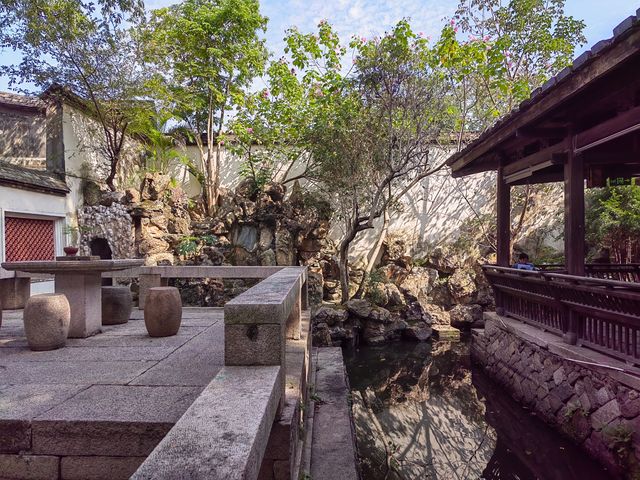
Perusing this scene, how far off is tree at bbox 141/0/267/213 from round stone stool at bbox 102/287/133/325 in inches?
321

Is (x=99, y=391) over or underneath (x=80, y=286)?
underneath

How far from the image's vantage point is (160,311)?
15.7 ft

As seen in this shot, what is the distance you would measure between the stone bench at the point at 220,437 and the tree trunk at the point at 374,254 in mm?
11610

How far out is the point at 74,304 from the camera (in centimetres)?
467

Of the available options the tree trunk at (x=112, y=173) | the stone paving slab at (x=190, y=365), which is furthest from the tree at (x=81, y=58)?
the stone paving slab at (x=190, y=365)

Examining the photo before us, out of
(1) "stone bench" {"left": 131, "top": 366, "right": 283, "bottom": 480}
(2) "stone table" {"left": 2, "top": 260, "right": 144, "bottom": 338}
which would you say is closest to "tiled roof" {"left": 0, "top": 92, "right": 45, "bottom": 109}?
(2) "stone table" {"left": 2, "top": 260, "right": 144, "bottom": 338}

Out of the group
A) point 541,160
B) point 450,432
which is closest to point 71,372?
point 450,432

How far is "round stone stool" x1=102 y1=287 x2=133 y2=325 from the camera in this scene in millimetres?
5543

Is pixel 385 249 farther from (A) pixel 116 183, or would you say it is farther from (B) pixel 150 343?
(B) pixel 150 343

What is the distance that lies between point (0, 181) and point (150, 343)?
294 inches

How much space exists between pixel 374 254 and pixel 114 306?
34.8 ft

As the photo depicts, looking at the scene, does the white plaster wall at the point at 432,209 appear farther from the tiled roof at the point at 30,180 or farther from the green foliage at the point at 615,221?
the tiled roof at the point at 30,180

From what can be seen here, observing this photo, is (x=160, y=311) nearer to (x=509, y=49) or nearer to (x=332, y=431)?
(x=332, y=431)

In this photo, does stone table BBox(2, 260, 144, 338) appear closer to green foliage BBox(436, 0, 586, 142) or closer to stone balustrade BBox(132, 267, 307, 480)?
stone balustrade BBox(132, 267, 307, 480)
